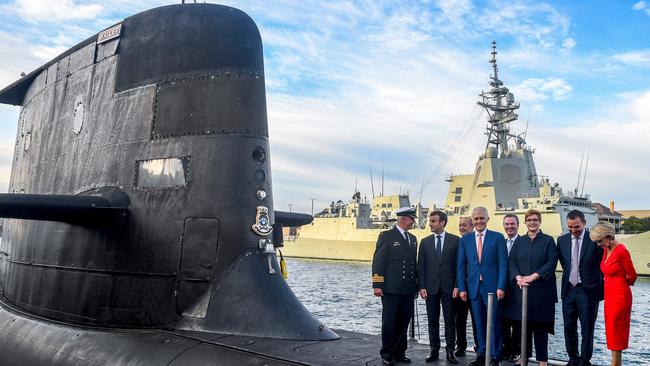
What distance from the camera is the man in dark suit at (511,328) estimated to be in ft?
20.4

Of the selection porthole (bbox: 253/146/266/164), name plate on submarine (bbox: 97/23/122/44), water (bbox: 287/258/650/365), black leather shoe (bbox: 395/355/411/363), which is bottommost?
water (bbox: 287/258/650/365)

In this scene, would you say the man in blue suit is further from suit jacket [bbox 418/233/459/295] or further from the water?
the water

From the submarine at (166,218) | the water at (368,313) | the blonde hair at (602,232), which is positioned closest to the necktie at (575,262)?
the blonde hair at (602,232)

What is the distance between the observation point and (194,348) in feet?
18.2

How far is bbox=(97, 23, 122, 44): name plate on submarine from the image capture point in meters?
7.42

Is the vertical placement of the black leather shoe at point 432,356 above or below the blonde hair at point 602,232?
below

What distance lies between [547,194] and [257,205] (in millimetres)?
45282

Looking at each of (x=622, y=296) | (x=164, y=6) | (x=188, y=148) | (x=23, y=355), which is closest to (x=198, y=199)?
(x=188, y=148)

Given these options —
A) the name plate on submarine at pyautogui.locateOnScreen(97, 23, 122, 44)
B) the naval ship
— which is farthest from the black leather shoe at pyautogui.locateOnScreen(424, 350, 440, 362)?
the naval ship

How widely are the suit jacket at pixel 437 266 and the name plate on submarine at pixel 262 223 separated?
1730 millimetres

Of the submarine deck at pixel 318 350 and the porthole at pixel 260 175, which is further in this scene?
the porthole at pixel 260 175

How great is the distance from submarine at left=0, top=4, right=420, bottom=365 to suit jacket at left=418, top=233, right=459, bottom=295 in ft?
3.12

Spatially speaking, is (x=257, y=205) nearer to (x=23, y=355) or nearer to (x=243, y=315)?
(x=243, y=315)

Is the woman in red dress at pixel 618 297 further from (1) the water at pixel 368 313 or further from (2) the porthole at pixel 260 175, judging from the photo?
(1) the water at pixel 368 313
